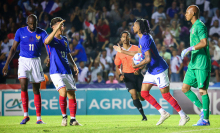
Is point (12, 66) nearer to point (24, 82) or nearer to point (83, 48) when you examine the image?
point (83, 48)

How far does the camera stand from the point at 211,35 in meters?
15.5

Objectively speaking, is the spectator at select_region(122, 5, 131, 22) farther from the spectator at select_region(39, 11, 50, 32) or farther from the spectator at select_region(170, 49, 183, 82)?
the spectator at select_region(170, 49, 183, 82)

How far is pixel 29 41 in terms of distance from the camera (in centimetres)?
747

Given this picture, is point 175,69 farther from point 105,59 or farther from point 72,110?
point 72,110

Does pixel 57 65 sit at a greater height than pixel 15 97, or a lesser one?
greater

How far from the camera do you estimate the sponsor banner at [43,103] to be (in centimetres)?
1155

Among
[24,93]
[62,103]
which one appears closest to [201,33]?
[62,103]

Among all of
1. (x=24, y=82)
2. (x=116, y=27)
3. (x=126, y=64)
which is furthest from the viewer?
(x=116, y=27)

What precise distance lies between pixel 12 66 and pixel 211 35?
9.26 meters

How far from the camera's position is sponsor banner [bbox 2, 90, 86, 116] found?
455 inches

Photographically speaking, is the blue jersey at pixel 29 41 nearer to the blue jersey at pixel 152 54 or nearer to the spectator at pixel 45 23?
the blue jersey at pixel 152 54

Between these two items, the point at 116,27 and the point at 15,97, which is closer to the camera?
the point at 15,97

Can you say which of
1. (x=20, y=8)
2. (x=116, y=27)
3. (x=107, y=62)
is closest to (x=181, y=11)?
(x=116, y=27)

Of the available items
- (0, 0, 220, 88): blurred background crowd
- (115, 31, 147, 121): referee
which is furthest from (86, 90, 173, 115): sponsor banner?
(115, 31, 147, 121): referee
